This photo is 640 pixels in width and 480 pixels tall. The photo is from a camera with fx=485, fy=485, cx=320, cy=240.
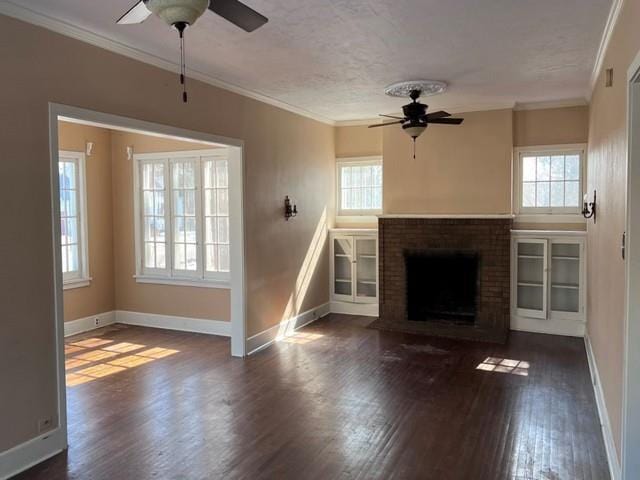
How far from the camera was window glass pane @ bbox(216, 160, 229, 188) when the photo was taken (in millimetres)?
6199

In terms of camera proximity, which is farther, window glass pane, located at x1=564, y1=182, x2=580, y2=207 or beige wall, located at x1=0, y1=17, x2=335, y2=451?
window glass pane, located at x1=564, y1=182, x2=580, y2=207

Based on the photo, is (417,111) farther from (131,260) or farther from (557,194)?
(131,260)

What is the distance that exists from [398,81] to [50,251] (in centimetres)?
358

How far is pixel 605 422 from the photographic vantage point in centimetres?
346

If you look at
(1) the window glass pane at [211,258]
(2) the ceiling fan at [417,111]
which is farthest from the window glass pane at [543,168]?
(1) the window glass pane at [211,258]

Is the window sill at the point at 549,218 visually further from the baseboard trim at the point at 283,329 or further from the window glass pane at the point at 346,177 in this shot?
the baseboard trim at the point at 283,329

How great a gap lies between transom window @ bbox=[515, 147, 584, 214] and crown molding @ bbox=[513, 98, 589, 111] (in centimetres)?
54

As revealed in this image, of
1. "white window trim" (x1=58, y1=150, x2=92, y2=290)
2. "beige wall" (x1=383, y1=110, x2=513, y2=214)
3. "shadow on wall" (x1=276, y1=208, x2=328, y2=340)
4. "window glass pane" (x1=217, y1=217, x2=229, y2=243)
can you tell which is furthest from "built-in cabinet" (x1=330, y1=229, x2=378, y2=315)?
"white window trim" (x1=58, y1=150, x2=92, y2=290)

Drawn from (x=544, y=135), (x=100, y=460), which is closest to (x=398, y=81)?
(x=544, y=135)

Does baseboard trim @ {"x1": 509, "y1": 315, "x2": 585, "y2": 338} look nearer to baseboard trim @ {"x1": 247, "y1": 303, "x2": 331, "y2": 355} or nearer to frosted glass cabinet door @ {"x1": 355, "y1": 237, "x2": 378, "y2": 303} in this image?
frosted glass cabinet door @ {"x1": 355, "y1": 237, "x2": 378, "y2": 303}

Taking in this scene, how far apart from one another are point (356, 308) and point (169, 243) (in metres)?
2.90

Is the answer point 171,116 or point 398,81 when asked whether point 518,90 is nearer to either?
point 398,81

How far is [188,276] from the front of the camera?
645cm

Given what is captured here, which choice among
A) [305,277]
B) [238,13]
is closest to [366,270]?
[305,277]
